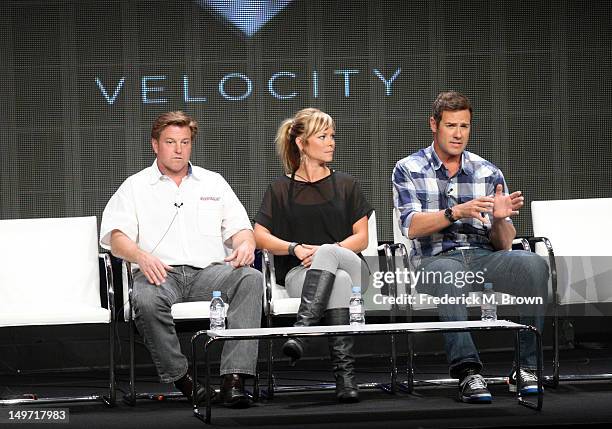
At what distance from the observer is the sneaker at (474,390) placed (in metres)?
4.65

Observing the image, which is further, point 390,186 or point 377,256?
point 390,186

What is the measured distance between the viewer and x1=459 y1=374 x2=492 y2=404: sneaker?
4.65 m

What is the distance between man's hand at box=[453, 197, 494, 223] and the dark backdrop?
1.44 m

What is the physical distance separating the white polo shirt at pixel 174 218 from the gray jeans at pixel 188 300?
136 millimetres

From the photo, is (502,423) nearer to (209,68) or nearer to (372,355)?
(372,355)

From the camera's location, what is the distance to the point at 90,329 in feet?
20.4

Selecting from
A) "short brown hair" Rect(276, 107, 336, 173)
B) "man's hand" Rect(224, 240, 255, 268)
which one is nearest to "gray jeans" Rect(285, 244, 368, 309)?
"man's hand" Rect(224, 240, 255, 268)

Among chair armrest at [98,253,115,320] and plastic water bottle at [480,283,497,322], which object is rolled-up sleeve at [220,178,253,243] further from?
plastic water bottle at [480,283,497,322]

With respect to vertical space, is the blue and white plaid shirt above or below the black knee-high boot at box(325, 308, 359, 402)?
above

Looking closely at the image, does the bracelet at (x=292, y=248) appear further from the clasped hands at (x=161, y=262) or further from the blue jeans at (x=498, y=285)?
the blue jeans at (x=498, y=285)

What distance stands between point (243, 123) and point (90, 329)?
1.44 meters

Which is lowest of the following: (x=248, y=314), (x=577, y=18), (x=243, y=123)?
(x=248, y=314)

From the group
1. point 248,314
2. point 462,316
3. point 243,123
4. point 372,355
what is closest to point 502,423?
point 462,316

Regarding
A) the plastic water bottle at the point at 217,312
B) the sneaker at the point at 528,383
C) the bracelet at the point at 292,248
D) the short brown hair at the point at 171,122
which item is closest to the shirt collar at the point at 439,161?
the bracelet at the point at 292,248
